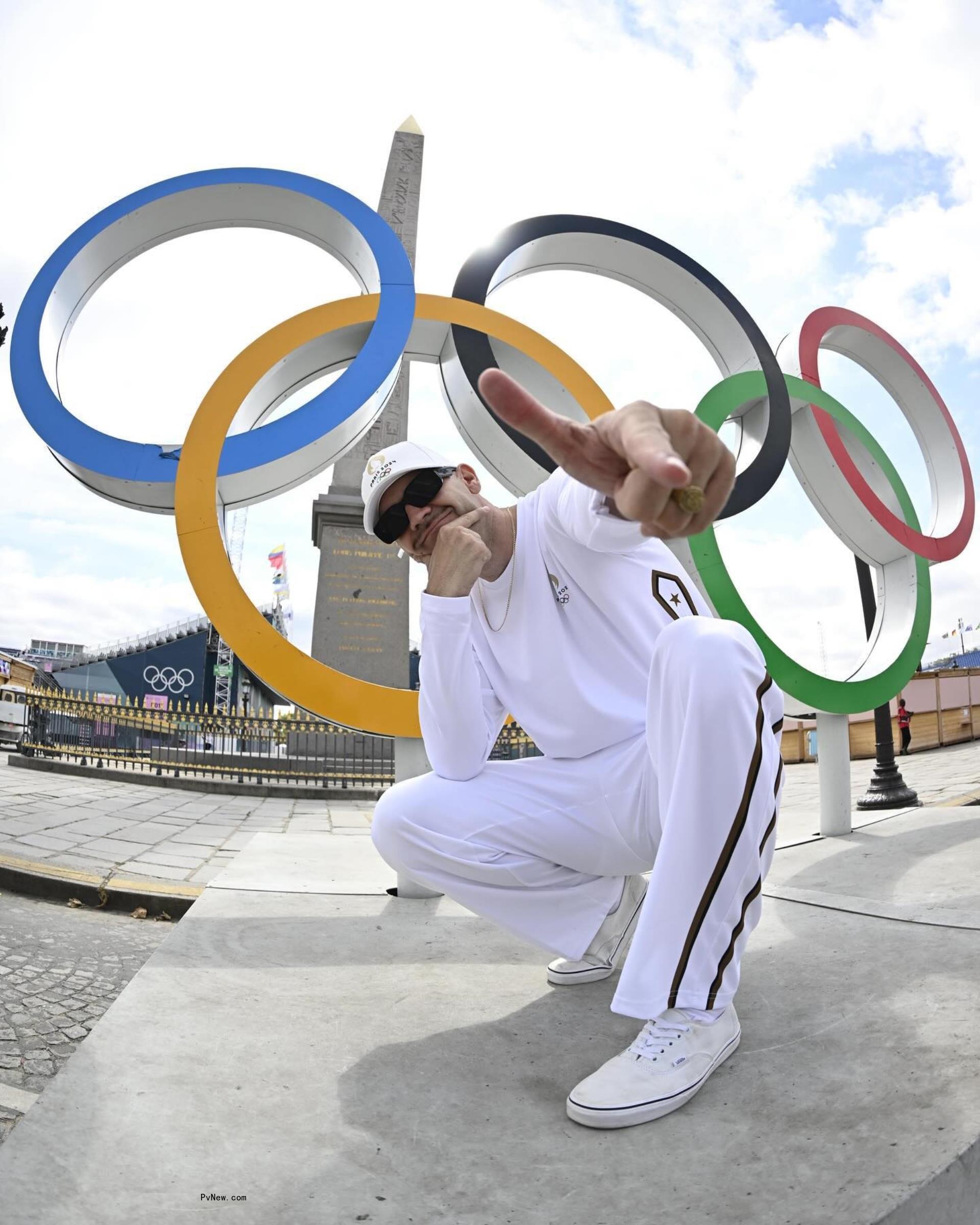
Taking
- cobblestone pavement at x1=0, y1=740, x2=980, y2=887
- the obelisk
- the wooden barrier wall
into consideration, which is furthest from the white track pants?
the wooden barrier wall

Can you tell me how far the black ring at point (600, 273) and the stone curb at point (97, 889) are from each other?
2.75 meters

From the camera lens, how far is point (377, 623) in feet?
38.1

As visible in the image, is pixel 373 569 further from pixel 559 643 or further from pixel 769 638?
pixel 559 643

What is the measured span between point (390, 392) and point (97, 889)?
9.23ft

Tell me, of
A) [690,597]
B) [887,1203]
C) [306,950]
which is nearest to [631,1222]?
[887,1203]

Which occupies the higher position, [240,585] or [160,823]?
[240,585]

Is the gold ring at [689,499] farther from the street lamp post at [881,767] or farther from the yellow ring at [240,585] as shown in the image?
the street lamp post at [881,767]

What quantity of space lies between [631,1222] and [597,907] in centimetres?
98

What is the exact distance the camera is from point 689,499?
120cm

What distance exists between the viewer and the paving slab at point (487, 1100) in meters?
1.17

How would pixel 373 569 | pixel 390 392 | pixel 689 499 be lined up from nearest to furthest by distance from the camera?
1. pixel 689 499
2. pixel 390 392
3. pixel 373 569

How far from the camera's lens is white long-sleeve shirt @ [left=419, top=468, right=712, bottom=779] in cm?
199

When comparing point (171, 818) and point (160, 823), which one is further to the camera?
point (171, 818)

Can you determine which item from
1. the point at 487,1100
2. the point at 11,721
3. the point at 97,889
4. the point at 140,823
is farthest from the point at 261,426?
the point at 11,721
